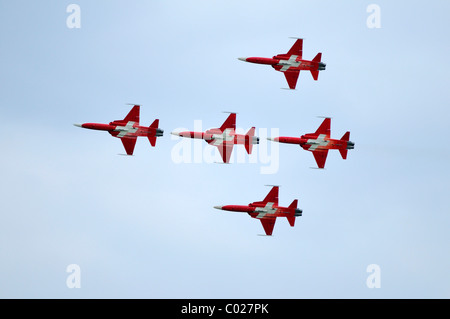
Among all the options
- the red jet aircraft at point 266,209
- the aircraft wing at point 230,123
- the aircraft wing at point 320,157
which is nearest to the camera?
the red jet aircraft at point 266,209

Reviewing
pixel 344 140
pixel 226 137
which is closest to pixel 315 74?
pixel 344 140

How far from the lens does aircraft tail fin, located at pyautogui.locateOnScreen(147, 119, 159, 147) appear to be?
598 feet

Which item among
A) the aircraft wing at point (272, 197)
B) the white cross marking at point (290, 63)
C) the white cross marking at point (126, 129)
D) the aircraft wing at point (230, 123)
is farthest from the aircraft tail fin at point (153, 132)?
the white cross marking at point (290, 63)

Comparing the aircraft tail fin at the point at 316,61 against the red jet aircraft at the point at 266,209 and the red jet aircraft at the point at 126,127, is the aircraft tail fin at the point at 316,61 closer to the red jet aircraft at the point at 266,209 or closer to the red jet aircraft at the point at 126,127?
the red jet aircraft at the point at 266,209

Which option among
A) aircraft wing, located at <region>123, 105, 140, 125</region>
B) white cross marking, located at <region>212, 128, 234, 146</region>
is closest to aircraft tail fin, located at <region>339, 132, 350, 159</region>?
white cross marking, located at <region>212, 128, 234, 146</region>

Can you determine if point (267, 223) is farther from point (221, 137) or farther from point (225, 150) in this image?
point (221, 137)

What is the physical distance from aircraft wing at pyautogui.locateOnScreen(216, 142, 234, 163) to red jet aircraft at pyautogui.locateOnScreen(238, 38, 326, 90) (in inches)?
492

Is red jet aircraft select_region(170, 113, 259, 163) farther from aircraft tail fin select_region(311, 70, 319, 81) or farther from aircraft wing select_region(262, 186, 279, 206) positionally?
aircraft tail fin select_region(311, 70, 319, 81)

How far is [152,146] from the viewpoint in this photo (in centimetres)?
18250

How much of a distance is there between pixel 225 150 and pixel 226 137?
1854mm

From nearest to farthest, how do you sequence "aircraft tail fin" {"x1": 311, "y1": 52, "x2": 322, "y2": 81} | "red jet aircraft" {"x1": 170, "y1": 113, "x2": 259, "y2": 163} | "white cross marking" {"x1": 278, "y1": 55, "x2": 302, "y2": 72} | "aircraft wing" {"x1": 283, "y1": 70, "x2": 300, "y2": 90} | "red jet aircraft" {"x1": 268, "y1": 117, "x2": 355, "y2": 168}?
Answer: "red jet aircraft" {"x1": 170, "y1": 113, "x2": 259, "y2": 163} → "aircraft tail fin" {"x1": 311, "y1": 52, "x2": 322, "y2": 81} → "red jet aircraft" {"x1": 268, "y1": 117, "x2": 355, "y2": 168} → "white cross marking" {"x1": 278, "y1": 55, "x2": 302, "y2": 72} → "aircraft wing" {"x1": 283, "y1": 70, "x2": 300, "y2": 90}

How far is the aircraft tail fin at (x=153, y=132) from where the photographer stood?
182 m

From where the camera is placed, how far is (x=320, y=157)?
18725 cm
